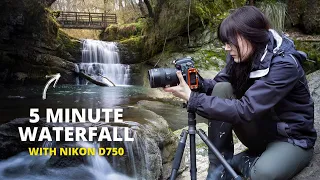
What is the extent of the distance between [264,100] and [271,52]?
0.24m

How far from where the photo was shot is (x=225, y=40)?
60.7 inches

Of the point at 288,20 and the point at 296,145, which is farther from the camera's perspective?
the point at 288,20

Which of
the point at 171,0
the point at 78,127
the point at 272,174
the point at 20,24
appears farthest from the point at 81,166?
the point at 20,24

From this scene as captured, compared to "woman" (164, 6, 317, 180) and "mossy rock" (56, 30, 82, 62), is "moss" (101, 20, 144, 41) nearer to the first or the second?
"mossy rock" (56, 30, 82, 62)

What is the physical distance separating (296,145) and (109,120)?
318 cm

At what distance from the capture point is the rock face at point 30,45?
391 inches

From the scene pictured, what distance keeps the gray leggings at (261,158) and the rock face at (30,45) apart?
9658 mm

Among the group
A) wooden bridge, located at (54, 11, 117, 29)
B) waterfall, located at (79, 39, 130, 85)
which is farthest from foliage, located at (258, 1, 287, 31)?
wooden bridge, located at (54, 11, 117, 29)

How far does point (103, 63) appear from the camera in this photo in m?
12.7

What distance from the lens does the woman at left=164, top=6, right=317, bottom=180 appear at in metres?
1.41

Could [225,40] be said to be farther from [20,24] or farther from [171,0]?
[20,24]

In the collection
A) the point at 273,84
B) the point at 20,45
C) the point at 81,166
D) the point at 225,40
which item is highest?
the point at 20,45

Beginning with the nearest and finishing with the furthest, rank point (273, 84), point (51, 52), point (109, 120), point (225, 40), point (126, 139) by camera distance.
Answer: point (273, 84) → point (225, 40) → point (126, 139) → point (109, 120) → point (51, 52)

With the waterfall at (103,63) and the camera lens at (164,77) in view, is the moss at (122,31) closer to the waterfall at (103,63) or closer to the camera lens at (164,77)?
the waterfall at (103,63)
